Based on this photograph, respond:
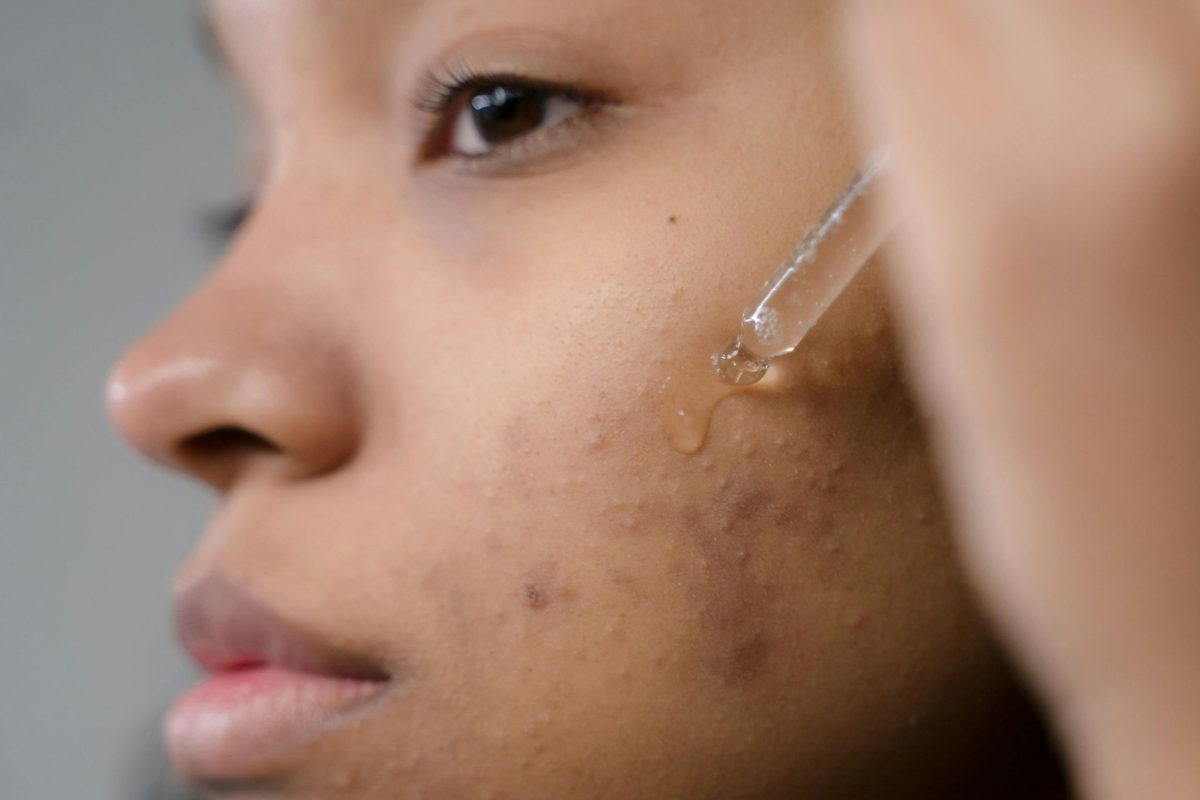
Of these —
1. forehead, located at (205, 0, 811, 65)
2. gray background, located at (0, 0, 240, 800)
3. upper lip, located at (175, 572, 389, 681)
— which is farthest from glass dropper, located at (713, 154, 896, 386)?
gray background, located at (0, 0, 240, 800)

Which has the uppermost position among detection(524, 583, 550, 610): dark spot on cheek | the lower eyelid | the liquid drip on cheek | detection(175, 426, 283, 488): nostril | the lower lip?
the lower eyelid

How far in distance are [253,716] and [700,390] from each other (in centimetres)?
29

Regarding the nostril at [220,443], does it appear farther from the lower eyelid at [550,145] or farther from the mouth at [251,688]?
the lower eyelid at [550,145]

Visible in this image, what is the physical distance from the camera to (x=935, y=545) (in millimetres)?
471

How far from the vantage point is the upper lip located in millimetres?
509

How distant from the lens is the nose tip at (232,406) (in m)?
0.50

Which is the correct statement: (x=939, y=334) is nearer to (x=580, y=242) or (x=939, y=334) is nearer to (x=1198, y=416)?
(x=1198, y=416)

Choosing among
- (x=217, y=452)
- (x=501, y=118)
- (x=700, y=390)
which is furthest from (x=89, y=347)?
(x=700, y=390)

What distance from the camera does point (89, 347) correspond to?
1.10m

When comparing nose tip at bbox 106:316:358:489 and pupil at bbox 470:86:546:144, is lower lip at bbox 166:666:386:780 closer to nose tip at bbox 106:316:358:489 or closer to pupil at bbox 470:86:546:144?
nose tip at bbox 106:316:358:489

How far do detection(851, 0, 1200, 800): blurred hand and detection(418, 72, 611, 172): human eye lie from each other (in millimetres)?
271

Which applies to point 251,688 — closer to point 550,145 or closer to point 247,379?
point 247,379

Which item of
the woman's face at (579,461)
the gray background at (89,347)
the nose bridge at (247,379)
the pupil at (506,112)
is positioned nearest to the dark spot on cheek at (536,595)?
the woman's face at (579,461)

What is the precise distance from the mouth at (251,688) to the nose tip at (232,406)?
7 cm
